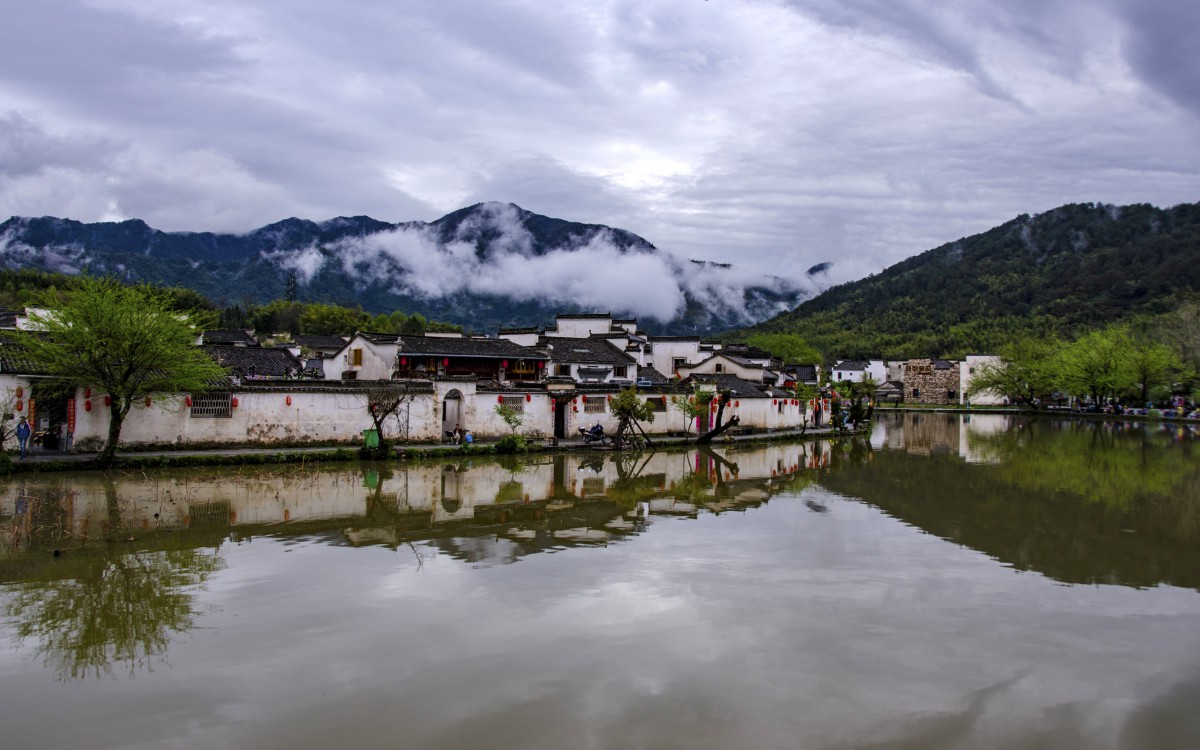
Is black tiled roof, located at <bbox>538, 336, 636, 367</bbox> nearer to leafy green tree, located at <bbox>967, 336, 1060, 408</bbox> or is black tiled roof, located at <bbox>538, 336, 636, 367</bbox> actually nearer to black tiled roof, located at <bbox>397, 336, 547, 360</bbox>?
black tiled roof, located at <bbox>397, 336, 547, 360</bbox>

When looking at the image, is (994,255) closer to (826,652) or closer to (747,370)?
(747,370)

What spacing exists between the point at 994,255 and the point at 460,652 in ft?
491

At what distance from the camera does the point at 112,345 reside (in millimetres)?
20703

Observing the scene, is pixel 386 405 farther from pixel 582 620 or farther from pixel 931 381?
pixel 931 381

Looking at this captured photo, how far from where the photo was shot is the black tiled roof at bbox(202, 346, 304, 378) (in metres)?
33.2

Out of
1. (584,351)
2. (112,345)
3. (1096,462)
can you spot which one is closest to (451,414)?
(112,345)

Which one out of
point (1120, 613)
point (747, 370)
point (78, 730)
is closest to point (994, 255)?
point (747, 370)

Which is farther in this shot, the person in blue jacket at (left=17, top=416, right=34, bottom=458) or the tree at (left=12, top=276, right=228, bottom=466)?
the tree at (left=12, top=276, right=228, bottom=466)

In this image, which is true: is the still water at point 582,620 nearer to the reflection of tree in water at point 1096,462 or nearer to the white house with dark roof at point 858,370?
the reflection of tree in water at point 1096,462

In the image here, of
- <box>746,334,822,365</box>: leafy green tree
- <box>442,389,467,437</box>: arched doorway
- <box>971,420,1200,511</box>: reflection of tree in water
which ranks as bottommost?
<box>971,420,1200,511</box>: reflection of tree in water

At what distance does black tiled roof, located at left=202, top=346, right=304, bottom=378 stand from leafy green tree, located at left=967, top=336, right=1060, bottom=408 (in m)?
63.6

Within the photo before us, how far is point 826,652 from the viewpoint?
339 inches

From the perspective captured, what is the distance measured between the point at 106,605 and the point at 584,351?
34.7m

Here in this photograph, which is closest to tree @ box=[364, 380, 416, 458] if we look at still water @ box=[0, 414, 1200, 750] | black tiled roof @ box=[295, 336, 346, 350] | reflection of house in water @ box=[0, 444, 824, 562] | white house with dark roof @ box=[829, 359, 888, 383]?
reflection of house in water @ box=[0, 444, 824, 562]
